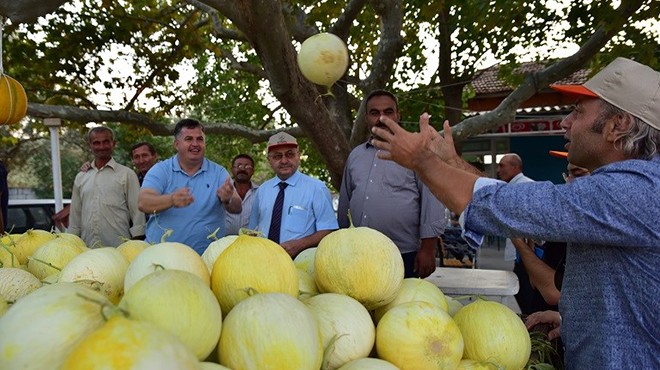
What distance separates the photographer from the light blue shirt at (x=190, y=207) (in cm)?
362

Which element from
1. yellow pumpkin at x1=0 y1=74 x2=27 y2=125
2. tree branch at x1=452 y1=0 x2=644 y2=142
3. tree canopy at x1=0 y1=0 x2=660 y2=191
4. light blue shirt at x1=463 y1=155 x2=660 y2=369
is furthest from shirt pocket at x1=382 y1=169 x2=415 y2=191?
yellow pumpkin at x1=0 y1=74 x2=27 y2=125

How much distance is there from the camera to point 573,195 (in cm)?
140

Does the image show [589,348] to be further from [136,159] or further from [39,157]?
[39,157]

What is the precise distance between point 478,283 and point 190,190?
7.39ft

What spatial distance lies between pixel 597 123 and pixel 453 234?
7.33m

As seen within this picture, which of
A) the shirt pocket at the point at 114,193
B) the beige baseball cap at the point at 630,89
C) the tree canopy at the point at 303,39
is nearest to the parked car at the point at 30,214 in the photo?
Result: the tree canopy at the point at 303,39

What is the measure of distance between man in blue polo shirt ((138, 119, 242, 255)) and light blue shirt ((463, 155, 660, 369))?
2.35 m

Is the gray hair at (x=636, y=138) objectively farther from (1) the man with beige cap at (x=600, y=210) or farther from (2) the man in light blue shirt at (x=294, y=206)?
(2) the man in light blue shirt at (x=294, y=206)

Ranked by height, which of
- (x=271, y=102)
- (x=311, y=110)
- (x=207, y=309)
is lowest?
(x=207, y=309)

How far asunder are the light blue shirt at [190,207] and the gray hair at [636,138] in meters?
2.75

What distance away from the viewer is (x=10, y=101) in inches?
133

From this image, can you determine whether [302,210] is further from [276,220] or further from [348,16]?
[348,16]

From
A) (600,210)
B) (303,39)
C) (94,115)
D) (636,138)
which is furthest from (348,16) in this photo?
(600,210)

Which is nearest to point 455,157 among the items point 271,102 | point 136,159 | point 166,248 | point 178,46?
point 166,248
